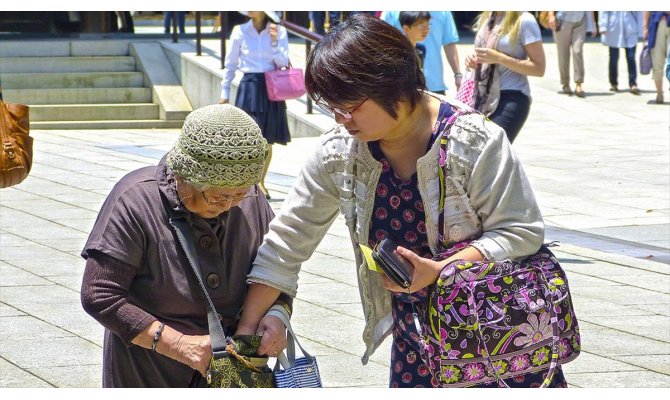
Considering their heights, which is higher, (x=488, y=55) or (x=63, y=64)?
(x=488, y=55)

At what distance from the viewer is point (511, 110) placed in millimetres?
6895

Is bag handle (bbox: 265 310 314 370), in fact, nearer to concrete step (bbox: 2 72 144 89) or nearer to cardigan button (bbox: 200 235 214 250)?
cardigan button (bbox: 200 235 214 250)

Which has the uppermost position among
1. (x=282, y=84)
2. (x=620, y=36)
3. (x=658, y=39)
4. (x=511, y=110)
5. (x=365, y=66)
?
(x=365, y=66)

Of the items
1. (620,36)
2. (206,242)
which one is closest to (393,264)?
(206,242)

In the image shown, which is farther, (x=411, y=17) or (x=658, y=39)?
(x=658, y=39)

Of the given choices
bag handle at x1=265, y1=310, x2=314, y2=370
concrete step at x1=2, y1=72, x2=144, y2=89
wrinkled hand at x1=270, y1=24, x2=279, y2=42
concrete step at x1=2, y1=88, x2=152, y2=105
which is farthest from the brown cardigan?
concrete step at x1=2, y1=72, x2=144, y2=89

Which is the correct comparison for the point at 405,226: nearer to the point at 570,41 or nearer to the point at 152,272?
the point at 152,272

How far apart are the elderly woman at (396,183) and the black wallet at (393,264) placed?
0.02 meters

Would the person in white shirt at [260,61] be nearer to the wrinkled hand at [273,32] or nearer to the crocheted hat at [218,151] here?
the wrinkled hand at [273,32]

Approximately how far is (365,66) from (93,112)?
1345 centimetres

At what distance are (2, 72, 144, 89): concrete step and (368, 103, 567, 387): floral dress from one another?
13660 mm

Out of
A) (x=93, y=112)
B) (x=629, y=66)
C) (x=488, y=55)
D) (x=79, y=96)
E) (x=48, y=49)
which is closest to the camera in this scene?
(x=488, y=55)

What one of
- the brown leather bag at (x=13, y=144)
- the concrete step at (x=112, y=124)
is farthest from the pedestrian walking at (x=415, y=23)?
the concrete step at (x=112, y=124)
